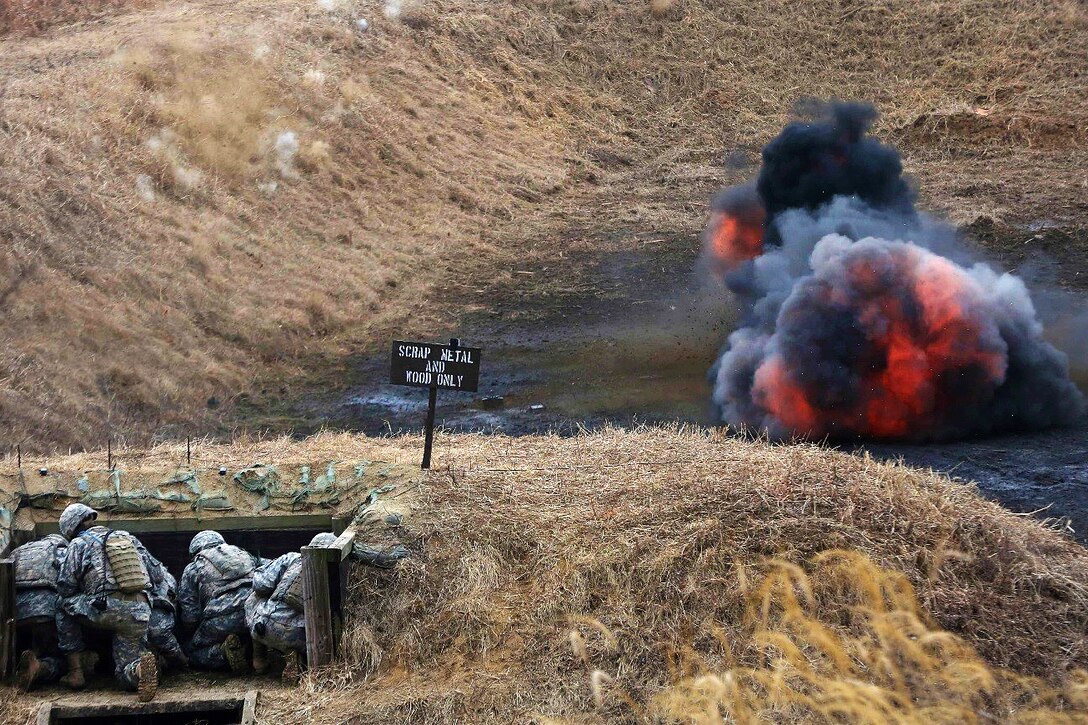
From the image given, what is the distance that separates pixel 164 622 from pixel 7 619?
1.08 metres

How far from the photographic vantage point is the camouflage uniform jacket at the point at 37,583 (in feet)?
28.7

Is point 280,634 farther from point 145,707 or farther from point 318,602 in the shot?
point 145,707

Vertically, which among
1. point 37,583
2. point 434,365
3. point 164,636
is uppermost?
point 434,365

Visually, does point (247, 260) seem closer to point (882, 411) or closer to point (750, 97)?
point (882, 411)

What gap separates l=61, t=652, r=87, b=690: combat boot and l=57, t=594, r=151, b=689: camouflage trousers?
239 millimetres

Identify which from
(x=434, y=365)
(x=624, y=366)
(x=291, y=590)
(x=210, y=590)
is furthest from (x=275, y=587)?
(x=624, y=366)

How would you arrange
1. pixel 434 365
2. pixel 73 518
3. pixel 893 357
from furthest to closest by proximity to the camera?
pixel 893 357, pixel 434 365, pixel 73 518

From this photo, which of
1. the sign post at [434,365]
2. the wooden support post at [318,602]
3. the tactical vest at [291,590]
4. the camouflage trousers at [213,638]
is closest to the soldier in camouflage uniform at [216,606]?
the camouflage trousers at [213,638]

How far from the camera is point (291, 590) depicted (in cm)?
867

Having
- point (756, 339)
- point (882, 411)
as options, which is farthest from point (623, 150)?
point (882, 411)

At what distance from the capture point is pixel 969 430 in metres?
15.3

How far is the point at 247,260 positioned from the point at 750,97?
56.2 ft

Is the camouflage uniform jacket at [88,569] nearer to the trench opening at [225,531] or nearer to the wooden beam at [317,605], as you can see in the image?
the trench opening at [225,531]

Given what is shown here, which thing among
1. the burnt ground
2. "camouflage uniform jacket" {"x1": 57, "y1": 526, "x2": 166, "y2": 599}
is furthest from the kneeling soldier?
the burnt ground
